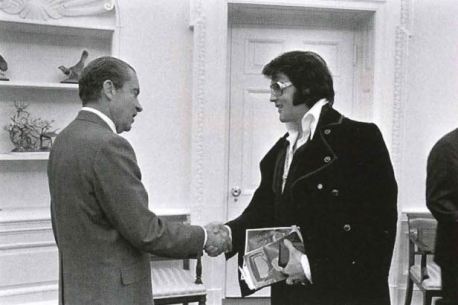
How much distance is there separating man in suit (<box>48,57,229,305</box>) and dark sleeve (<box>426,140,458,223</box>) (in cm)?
93

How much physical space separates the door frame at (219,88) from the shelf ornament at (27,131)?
1005 mm

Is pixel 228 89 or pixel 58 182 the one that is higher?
pixel 228 89

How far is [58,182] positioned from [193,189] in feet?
6.49

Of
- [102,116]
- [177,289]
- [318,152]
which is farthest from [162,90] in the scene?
[318,152]

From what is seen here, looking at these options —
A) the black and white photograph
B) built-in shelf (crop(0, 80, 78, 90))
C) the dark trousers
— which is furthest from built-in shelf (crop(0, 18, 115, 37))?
the dark trousers

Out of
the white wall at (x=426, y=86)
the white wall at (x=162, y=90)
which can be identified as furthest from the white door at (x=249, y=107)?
the white wall at (x=426, y=86)

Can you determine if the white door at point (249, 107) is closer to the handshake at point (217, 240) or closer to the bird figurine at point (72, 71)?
the bird figurine at point (72, 71)

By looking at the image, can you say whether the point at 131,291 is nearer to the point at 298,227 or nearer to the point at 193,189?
the point at 298,227

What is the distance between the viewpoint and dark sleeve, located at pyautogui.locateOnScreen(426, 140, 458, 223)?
1.83 m

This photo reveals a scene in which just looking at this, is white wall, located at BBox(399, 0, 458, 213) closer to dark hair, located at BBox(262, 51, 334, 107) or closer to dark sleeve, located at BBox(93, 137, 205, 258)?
dark hair, located at BBox(262, 51, 334, 107)

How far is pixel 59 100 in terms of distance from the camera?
3.77 metres

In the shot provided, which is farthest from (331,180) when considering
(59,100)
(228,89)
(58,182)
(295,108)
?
(59,100)

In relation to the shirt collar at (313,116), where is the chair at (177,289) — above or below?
below

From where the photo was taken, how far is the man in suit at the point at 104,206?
177 centimetres
